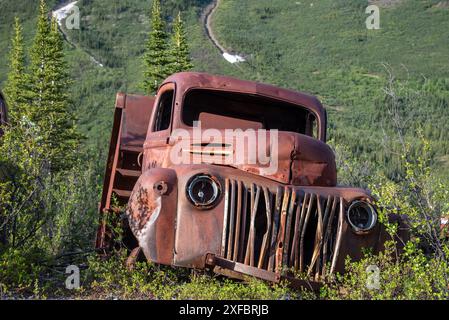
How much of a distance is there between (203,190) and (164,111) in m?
2.41

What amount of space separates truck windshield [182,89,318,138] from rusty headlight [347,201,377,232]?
6.26ft

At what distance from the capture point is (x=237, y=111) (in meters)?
8.73

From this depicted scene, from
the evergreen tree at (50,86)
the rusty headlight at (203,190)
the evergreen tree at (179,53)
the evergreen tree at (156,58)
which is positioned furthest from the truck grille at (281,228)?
the evergreen tree at (50,86)

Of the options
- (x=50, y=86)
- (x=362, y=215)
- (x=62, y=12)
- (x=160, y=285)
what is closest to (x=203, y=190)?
(x=160, y=285)

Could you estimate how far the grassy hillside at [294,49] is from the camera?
173ft

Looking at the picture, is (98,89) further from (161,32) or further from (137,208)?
(137,208)

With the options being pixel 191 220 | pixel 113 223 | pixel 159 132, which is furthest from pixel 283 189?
pixel 113 223

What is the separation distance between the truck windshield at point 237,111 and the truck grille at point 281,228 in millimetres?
1902

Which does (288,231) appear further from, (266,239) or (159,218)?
(159,218)

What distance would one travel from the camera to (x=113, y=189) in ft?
30.9

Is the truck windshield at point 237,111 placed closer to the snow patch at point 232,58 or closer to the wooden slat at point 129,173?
the wooden slat at point 129,173

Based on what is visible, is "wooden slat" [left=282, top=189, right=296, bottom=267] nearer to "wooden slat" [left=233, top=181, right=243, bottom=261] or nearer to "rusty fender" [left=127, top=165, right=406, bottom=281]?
"rusty fender" [left=127, top=165, right=406, bottom=281]

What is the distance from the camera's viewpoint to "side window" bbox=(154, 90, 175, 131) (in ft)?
29.0

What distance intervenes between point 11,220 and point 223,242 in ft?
10.3
